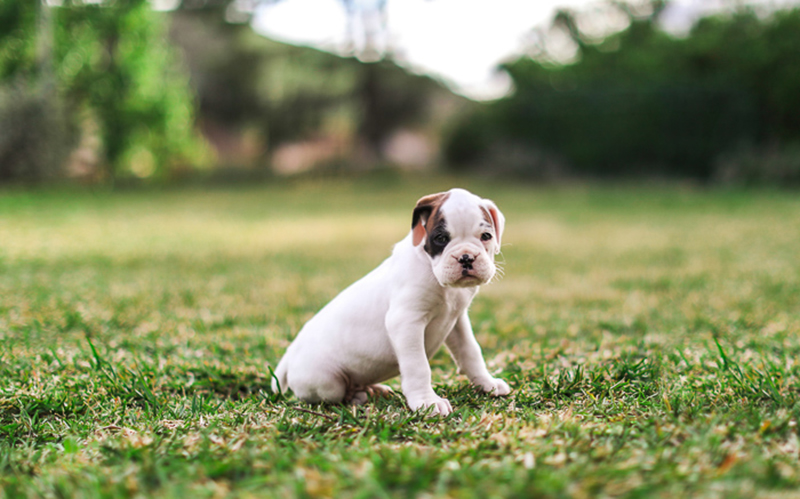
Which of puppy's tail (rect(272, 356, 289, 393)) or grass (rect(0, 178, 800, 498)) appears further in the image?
puppy's tail (rect(272, 356, 289, 393))

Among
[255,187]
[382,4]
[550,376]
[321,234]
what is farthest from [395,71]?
[550,376]

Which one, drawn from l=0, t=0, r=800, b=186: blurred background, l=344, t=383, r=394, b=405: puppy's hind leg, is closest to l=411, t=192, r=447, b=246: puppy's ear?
l=344, t=383, r=394, b=405: puppy's hind leg

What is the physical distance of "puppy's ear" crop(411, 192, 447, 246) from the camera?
86.6 inches

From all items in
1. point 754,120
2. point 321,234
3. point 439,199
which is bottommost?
point 321,234

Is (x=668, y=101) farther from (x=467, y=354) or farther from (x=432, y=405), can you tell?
(x=432, y=405)

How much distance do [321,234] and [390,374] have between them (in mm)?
6856

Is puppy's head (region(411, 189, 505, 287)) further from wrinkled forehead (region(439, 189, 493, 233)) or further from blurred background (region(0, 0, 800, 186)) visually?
blurred background (region(0, 0, 800, 186))

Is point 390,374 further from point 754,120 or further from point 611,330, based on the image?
point 754,120

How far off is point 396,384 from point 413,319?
30.5 inches

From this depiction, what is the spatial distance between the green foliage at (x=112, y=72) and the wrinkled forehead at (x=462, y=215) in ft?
55.8

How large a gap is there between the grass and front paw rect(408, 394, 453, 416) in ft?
0.16

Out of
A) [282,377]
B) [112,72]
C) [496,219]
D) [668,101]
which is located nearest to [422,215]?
[496,219]

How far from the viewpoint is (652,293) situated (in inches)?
186

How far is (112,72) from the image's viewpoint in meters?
17.1
